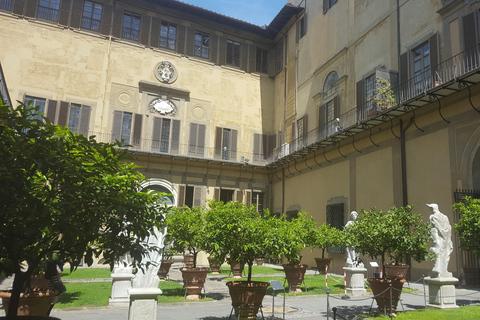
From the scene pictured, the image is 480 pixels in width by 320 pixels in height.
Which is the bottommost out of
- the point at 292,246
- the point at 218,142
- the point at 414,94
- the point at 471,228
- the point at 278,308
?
the point at 278,308

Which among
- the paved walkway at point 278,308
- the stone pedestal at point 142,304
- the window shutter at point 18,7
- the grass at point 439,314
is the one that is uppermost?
the window shutter at point 18,7

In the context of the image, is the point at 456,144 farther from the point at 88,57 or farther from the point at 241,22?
the point at 88,57

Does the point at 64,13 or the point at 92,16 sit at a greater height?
the point at 92,16

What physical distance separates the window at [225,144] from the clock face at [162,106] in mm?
3018

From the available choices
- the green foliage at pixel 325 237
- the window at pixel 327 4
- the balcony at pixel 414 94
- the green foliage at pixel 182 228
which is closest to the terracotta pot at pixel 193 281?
the green foliage at pixel 182 228

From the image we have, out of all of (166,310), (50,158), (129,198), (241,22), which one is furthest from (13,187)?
Answer: (241,22)

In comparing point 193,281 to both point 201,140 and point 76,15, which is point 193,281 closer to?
point 201,140

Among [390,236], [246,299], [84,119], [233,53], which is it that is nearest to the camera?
[246,299]

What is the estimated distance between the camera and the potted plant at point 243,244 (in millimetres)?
7027

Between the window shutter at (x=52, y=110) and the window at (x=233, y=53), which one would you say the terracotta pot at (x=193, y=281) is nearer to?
the window shutter at (x=52, y=110)

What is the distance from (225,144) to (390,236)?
1747 cm

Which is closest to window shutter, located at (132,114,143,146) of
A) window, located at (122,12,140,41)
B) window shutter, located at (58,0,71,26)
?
window, located at (122,12,140,41)

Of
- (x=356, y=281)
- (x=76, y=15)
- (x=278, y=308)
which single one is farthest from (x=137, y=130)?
(x=278, y=308)

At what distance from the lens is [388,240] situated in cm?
799
